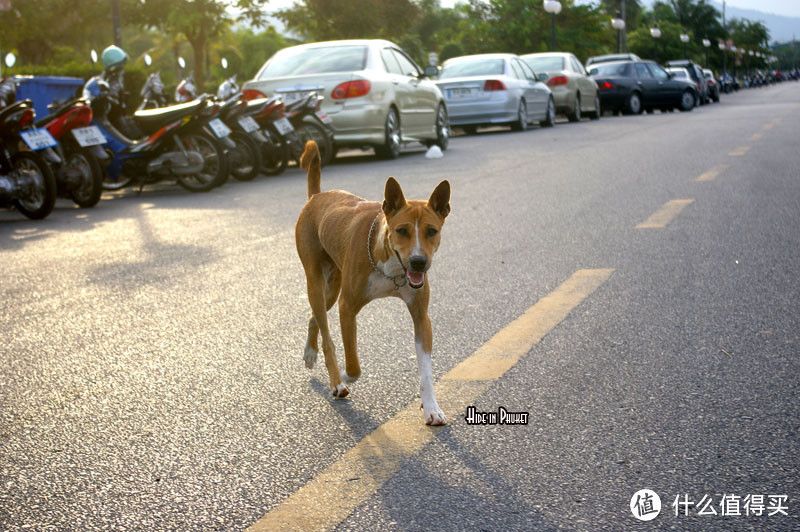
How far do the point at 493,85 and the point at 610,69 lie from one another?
11832 mm

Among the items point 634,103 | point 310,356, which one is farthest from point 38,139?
point 634,103

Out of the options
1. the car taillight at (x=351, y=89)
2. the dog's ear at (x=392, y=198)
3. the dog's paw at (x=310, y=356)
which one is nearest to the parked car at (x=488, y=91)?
the car taillight at (x=351, y=89)

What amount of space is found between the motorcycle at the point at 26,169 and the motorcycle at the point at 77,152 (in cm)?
45

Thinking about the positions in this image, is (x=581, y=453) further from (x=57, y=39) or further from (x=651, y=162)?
(x=57, y=39)

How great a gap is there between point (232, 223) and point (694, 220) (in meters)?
4.06

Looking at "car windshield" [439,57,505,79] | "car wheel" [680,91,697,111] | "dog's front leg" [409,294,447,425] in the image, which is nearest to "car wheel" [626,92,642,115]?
"car wheel" [680,91,697,111]

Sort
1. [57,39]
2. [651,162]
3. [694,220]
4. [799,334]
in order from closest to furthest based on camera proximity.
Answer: [799,334] < [694,220] < [651,162] < [57,39]

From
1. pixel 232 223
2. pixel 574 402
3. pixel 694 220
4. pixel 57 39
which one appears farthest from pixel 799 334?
pixel 57 39

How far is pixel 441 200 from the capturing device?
13.4ft

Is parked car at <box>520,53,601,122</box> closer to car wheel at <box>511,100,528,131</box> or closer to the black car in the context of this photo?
car wheel at <box>511,100,528,131</box>

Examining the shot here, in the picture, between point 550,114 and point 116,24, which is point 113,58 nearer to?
point 116,24

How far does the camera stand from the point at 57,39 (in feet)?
164

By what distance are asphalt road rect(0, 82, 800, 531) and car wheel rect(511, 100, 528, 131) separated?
45.0 ft

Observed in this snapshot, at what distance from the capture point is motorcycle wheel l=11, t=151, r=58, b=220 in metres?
10.6
